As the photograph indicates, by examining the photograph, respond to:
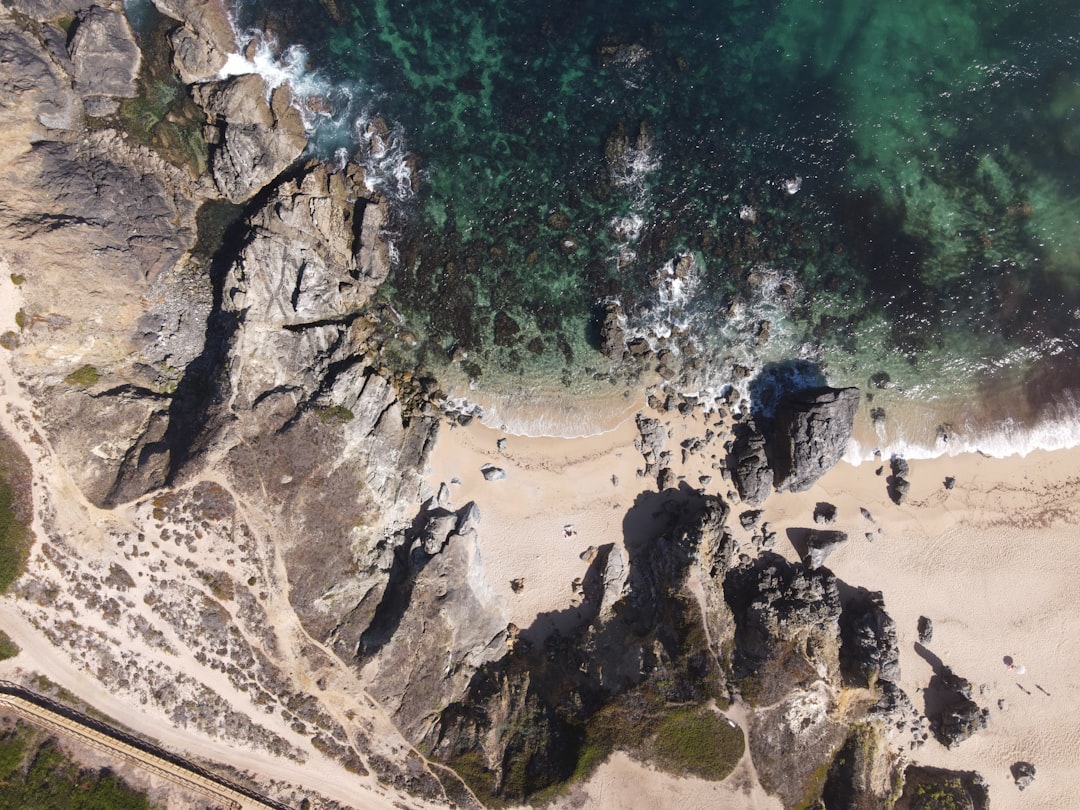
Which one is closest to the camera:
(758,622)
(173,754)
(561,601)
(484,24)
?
(173,754)

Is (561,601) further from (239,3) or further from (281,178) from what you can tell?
(239,3)

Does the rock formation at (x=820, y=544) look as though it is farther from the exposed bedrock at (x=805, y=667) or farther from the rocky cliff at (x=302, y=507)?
the exposed bedrock at (x=805, y=667)

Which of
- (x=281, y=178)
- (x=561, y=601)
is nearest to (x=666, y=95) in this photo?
(x=281, y=178)

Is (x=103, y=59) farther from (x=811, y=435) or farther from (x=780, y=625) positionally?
(x=780, y=625)

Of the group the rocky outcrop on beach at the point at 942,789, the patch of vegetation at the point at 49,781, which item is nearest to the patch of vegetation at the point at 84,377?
the patch of vegetation at the point at 49,781

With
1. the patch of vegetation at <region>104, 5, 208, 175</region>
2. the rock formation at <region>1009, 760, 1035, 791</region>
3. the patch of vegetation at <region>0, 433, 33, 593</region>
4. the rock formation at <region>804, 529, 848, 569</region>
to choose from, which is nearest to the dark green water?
the patch of vegetation at <region>104, 5, 208, 175</region>

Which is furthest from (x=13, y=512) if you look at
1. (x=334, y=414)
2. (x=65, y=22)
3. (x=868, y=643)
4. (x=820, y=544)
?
(x=868, y=643)
